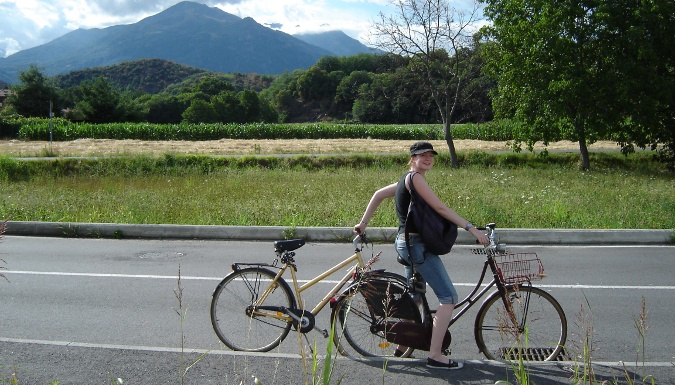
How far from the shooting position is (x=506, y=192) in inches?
635

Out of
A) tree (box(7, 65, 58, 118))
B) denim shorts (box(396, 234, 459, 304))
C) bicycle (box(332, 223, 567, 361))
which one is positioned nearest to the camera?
denim shorts (box(396, 234, 459, 304))

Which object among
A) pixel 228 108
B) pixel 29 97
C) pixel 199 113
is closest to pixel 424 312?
pixel 199 113

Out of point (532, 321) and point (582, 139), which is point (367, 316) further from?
point (582, 139)

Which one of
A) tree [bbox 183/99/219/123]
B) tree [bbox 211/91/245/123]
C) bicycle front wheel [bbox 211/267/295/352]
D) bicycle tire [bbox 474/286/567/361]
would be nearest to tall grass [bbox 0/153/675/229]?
bicycle front wheel [bbox 211/267/295/352]

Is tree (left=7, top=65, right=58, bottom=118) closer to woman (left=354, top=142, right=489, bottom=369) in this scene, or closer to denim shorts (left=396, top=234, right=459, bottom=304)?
woman (left=354, top=142, right=489, bottom=369)

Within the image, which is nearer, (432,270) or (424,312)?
(432,270)

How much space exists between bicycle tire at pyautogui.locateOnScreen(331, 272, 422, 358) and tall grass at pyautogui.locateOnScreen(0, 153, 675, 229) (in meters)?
6.60

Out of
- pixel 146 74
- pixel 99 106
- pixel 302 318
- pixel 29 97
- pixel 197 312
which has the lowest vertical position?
pixel 197 312

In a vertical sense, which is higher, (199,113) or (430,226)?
(199,113)

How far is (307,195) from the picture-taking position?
1569 centimetres

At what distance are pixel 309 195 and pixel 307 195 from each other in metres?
0.06

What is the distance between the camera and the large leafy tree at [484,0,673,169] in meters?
22.3

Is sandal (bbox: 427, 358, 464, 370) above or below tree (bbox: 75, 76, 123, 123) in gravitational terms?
below

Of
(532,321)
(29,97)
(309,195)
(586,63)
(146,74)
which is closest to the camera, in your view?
(532,321)
